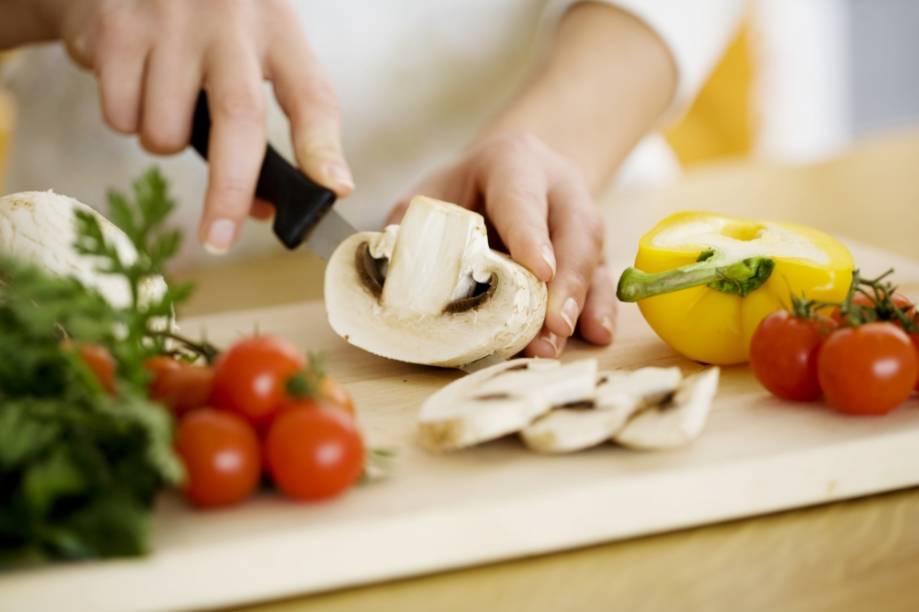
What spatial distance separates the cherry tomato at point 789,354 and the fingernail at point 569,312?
0.93ft

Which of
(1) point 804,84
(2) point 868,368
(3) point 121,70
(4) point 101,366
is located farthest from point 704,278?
(1) point 804,84

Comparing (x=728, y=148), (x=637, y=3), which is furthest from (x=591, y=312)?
(x=728, y=148)

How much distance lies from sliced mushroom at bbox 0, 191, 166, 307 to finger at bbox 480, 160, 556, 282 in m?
0.51

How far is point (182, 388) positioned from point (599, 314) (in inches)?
28.3

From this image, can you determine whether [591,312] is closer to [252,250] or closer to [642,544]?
[642,544]

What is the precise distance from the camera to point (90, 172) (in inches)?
97.3

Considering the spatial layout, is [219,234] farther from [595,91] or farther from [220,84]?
[595,91]

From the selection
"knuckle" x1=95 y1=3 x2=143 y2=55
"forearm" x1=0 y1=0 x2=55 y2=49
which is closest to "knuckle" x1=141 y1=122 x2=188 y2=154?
"knuckle" x1=95 y1=3 x2=143 y2=55

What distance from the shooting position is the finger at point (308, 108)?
5.12ft

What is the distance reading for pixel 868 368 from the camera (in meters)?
1.22

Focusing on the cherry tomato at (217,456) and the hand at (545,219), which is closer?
the cherry tomato at (217,456)

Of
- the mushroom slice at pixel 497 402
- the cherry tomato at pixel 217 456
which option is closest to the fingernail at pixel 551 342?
the mushroom slice at pixel 497 402

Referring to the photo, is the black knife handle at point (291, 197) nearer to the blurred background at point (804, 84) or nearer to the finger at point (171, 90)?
the finger at point (171, 90)

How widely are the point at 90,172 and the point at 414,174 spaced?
→ 2.44 ft
